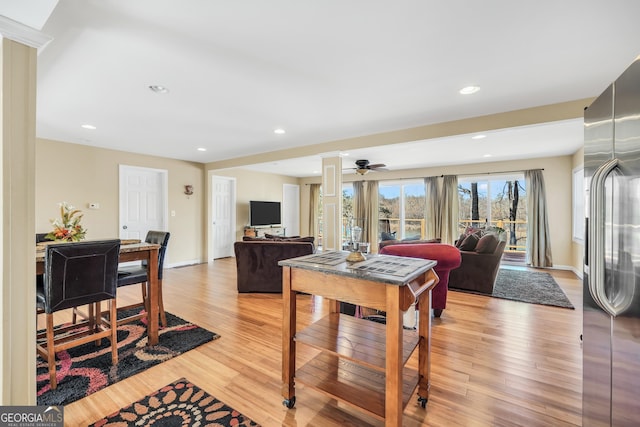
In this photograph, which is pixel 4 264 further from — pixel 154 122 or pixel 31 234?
pixel 154 122

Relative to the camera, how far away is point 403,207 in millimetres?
7742

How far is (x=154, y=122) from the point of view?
3.55m

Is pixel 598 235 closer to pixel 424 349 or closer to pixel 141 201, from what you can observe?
pixel 424 349

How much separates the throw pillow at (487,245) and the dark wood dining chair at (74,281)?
14.4ft

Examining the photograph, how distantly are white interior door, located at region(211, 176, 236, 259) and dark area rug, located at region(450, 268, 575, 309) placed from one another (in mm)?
5327

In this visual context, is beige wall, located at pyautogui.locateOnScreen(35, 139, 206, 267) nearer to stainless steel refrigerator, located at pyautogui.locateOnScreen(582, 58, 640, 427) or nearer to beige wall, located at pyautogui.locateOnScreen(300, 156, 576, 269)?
stainless steel refrigerator, located at pyautogui.locateOnScreen(582, 58, 640, 427)

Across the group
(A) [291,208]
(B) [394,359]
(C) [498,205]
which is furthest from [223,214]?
(C) [498,205]

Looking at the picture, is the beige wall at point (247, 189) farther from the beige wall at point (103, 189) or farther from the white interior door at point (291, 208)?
the beige wall at point (103, 189)

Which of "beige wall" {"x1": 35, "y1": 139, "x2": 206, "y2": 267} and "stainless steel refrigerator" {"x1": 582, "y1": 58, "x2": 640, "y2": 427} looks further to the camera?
"beige wall" {"x1": 35, "y1": 139, "x2": 206, "y2": 267}

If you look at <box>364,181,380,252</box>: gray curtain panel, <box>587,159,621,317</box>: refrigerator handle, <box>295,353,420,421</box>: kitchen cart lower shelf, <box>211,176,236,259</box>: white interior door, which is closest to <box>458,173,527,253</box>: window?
<box>364,181,380,252</box>: gray curtain panel

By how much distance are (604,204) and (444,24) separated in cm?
129

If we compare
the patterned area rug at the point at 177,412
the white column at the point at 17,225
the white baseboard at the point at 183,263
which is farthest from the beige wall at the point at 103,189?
the patterned area rug at the point at 177,412

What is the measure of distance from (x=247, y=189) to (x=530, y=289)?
6.47 metres

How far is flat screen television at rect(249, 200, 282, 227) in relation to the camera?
296 inches
